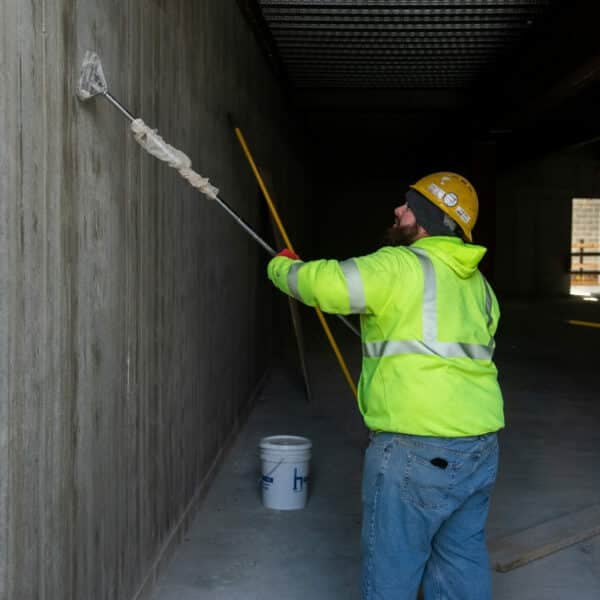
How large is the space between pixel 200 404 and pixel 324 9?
4.22 metres

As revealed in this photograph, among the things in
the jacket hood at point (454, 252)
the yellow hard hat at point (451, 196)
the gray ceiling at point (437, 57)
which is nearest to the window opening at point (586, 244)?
the gray ceiling at point (437, 57)

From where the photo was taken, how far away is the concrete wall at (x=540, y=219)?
882 inches

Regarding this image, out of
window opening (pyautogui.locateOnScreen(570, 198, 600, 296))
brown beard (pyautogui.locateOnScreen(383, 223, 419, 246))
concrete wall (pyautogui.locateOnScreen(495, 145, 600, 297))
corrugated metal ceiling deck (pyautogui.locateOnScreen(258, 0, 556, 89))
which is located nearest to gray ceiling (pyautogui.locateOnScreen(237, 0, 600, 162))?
corrugated metal ceiling deck (pyautogui.locateOnScreen(258, 0, 556, 89))

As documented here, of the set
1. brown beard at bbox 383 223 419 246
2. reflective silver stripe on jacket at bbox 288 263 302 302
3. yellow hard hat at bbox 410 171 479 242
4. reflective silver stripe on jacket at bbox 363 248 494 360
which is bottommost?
reflective silver stripe on jacket at bbox 363 248 494 360

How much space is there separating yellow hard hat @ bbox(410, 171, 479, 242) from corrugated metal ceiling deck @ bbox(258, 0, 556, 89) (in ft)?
15.8

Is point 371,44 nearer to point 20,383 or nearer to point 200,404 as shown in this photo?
point 200,404

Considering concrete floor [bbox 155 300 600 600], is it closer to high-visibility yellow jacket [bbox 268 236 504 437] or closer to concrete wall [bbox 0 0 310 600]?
concrete wall [bbox 0 0 310 600]

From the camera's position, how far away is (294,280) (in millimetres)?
2822

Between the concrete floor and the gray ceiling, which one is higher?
the gray ceiling

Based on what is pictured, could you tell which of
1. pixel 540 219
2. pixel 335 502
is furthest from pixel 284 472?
pixel 540 219

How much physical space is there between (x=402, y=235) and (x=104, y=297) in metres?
1.00

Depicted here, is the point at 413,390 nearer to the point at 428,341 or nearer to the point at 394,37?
the point at 428,341

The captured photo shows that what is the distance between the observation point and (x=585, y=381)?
9.52 meters

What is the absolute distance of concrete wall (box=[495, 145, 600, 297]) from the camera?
2239 centimetres
